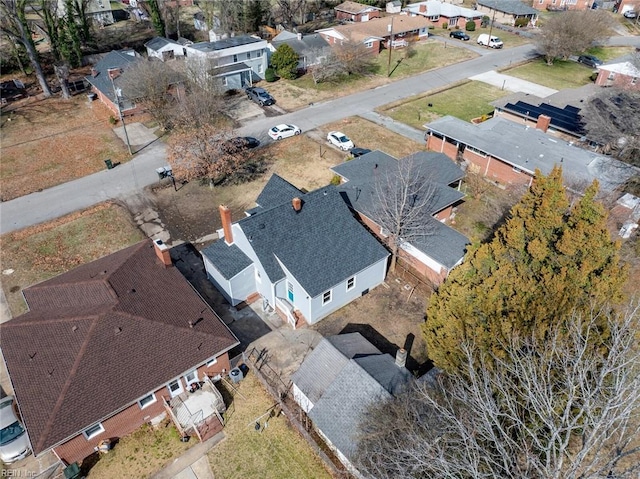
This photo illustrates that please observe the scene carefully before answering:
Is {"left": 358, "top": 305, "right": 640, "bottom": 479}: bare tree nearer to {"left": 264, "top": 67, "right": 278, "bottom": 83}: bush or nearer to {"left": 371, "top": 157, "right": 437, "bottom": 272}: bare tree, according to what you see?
{"left": 371, "top": 157, "right": 437, "bottom": 272}: bare tree

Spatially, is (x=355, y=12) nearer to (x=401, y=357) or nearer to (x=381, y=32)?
(x=381, y=32)

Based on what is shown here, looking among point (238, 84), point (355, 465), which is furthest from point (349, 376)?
point (238, 84)

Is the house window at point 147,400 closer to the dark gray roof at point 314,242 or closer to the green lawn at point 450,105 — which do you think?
the dark gray roof at point 314,242

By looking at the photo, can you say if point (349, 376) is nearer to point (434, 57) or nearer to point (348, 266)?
point (348, 266)

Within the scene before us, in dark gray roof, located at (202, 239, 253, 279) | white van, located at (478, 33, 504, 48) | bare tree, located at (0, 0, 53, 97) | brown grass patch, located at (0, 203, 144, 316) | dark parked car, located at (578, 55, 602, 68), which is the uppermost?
bare tree, located at (0, 0, 53, 97)

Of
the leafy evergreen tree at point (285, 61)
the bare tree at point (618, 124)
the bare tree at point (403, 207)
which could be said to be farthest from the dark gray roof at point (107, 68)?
the bare tree at point (618, 124)

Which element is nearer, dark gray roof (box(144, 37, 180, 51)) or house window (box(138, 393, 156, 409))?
house window (box(138, 393, 156, 409))

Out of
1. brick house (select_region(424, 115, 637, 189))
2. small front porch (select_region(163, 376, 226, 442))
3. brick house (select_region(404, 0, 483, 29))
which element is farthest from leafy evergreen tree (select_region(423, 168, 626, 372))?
brick house (select_region(404, 0, 483, 29))
